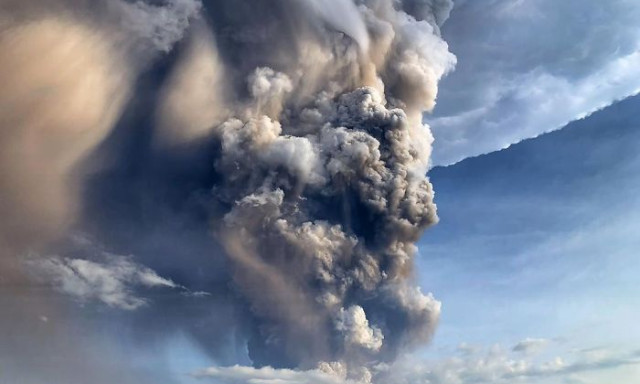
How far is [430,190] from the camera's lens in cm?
2956
